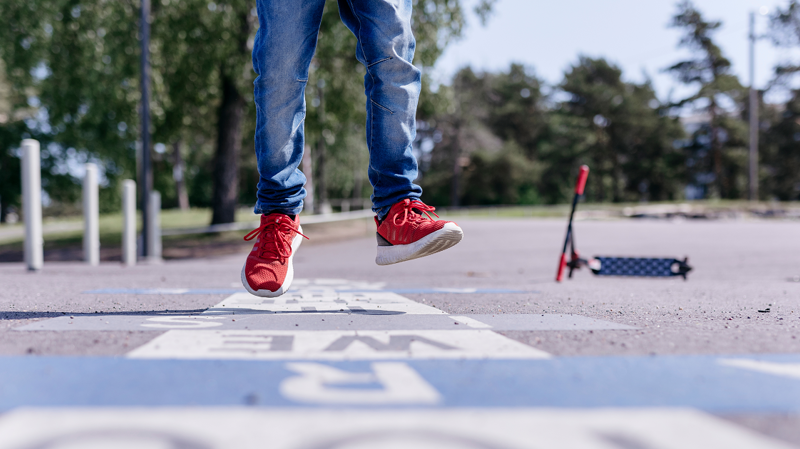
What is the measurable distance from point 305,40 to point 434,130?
48.1 metres

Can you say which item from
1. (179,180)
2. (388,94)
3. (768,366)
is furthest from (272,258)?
(179,180)

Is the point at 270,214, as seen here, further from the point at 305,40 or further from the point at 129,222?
the point at 129,222

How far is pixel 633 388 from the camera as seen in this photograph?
3.58 feet

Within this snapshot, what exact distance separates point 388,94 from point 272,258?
0.80 metres

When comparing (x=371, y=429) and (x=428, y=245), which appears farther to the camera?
(x=428, y=245)

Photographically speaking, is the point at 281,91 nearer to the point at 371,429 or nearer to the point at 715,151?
the point at 371,429

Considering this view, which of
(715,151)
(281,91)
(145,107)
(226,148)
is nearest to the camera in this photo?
(281,91)

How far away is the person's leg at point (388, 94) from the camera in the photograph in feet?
7.65

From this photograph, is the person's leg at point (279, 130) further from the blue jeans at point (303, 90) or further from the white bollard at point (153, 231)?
the white bollard at point (153, 231)

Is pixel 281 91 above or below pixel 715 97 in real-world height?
below

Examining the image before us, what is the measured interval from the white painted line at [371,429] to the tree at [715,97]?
45.5 meters

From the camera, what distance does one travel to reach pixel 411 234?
2242 millimetres

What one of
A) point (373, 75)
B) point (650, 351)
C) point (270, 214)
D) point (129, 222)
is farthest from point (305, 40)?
point (129, 222)

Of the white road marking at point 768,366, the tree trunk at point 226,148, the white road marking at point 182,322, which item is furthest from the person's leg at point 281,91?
the tree trunk at point 226,148
